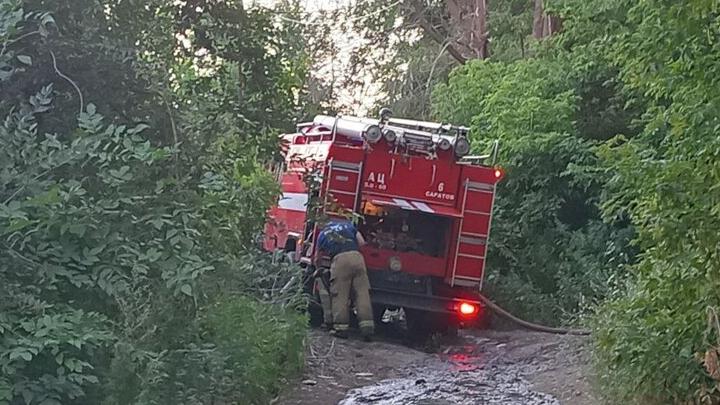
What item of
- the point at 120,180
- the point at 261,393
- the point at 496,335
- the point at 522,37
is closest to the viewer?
the point at 120,180

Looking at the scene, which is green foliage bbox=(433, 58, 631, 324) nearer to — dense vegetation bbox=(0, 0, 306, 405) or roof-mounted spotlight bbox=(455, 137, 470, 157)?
roof-mounted spotlight bbox=(455, 137, 470, 157)

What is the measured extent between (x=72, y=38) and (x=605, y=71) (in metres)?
13.3

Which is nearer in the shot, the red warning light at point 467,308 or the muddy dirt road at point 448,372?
the muddy dirt road at point 448,372

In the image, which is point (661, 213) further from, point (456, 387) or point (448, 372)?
point (448, 372)

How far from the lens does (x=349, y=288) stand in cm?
1393

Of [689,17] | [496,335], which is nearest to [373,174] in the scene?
[496,335]

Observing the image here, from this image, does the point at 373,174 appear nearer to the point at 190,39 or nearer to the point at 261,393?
the point at 261,393

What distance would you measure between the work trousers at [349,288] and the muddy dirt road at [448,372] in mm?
281

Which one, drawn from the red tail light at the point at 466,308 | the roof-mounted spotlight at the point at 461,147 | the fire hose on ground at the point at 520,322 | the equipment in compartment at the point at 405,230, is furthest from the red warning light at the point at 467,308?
the roof-mounted spotlight at the point at 461,147

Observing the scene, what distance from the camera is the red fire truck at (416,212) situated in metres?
14.5

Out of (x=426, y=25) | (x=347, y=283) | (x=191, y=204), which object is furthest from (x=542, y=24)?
(x=191, y=204)

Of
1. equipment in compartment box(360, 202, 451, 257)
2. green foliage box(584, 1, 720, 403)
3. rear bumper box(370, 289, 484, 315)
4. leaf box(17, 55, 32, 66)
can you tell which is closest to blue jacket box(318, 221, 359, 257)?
equipment in compartment box(360, 202, 451, 257)

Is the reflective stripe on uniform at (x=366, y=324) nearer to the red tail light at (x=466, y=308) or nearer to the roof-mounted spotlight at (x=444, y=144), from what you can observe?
the red tail light at (x=466, y=308)

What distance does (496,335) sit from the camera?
15930 millimetres
